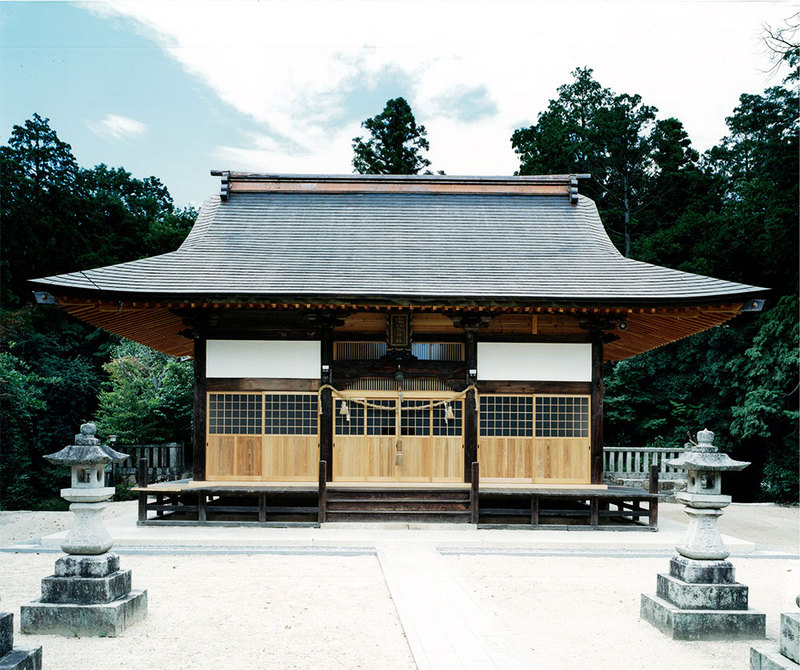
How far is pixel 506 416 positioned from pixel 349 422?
290cm

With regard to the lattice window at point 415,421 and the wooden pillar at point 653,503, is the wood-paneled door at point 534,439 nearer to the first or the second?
the lattice window at point 415,421

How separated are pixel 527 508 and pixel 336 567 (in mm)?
4931

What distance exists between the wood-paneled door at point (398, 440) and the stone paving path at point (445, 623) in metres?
3.09

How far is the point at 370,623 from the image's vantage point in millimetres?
5926

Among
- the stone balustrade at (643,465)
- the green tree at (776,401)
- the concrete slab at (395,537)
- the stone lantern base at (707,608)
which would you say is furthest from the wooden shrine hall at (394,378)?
the green tree at (776,401)

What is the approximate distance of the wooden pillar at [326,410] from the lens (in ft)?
37.1

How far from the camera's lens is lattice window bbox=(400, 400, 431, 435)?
37.8 ft

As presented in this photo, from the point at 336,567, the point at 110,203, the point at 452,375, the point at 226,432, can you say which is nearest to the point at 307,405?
the point at 226,432

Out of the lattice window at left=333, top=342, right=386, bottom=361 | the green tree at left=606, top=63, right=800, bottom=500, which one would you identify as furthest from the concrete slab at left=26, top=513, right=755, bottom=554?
the green tree at left=606, top=63, right=800, bottom=500

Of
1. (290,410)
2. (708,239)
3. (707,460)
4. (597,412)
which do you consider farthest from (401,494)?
(708,239)

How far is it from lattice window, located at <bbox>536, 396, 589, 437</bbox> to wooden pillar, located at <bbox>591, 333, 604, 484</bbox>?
0.15 meters

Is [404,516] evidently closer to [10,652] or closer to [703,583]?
[703,583]

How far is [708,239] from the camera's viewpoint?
79.7 ft

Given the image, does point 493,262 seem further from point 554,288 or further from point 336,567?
point 336,567
